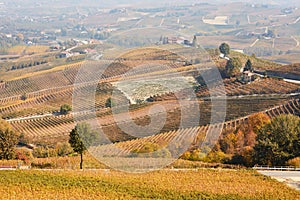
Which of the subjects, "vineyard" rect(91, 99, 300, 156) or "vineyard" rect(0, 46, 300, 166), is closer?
"vineyard" rect(91, 99, 300, 156)

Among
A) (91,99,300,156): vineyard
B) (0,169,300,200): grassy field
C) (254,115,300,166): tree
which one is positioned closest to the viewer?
(0,169,300,200): grassy field

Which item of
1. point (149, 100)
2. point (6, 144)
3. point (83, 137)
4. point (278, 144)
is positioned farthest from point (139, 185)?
point (149, 100)

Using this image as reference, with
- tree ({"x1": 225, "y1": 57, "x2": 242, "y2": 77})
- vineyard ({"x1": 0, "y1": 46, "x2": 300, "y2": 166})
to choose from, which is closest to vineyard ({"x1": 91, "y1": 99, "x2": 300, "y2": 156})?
vineyard ({"x1": 0, "y1": 46, "x2": 300, "y2": 166})

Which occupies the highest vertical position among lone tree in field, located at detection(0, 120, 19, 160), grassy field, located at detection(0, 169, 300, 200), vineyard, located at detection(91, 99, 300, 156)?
vineyard, located at detection(91, 99, 300, 156)

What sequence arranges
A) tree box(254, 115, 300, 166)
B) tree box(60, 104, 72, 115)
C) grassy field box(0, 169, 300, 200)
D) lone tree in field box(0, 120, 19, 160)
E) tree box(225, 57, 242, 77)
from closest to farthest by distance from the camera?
grassy field box(0, 169, 300, 200) < tree box(254, 115, 300, 166) < lone tree in field box(0, 120, 19, 160) < tree box(60, 104, 72, 115) < tree box(225, 57, 242, 77)

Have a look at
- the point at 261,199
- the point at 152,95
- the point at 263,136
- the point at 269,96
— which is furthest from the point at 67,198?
the point at 269,96

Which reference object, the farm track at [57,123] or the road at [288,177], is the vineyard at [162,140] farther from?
the farm track at [57,123]

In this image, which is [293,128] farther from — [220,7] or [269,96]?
[220,7]

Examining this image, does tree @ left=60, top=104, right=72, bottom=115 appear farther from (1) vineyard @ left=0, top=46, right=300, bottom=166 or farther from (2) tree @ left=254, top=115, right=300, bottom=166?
(2) tree @ left=254, top=115, right=300, bottom=166

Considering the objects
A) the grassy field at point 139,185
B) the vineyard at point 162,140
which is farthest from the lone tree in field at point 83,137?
the grassy field at point 139,185
